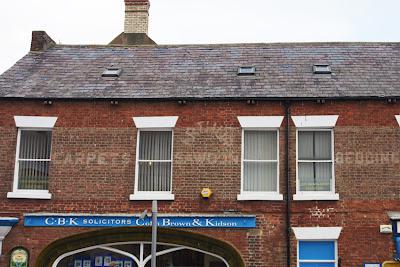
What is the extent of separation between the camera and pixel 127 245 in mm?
13781

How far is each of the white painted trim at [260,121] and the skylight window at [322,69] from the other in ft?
6.97

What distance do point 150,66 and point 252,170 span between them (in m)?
4.56

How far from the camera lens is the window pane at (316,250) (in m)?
13.2

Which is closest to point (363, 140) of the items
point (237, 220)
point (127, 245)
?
point (237, 220)

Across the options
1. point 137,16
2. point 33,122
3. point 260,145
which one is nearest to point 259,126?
point 260,145

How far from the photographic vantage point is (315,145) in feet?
45.6

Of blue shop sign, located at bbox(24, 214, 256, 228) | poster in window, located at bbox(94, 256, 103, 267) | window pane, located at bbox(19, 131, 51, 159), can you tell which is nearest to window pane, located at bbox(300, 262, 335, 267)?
blue shop sign, located at bbox(24, 214, 256, 228)

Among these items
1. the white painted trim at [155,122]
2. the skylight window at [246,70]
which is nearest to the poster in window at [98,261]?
the white painted trim at [155,122]

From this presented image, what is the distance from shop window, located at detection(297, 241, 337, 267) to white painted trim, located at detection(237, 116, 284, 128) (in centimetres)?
300

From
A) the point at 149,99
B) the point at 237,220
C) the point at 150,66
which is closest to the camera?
the point at 237,220

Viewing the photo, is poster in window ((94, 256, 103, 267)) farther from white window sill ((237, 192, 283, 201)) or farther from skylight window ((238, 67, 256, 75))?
skylight window ((238, 67, 256, 75))

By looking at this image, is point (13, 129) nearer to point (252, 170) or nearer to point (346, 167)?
point (252, 170)

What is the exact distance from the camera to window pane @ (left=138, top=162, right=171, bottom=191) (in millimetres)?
14039

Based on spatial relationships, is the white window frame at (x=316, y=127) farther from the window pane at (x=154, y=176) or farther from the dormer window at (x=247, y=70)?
the window pane at (x=154, y=176)
